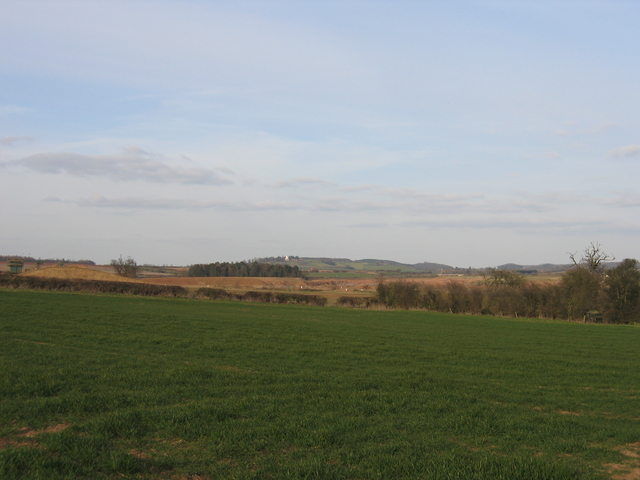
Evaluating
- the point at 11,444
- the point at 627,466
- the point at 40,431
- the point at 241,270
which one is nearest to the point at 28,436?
the point at 40,431

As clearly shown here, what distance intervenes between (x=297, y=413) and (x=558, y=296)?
2071 inches

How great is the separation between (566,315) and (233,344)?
4682 cm

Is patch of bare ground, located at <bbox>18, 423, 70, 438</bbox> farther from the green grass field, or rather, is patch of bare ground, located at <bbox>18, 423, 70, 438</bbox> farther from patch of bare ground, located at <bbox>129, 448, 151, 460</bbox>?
patch of bare ground, located at <bbox>129, 448, 151, 460</bbox>

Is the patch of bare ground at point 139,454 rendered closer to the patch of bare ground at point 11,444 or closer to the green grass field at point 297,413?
the green grass field at point 297,413

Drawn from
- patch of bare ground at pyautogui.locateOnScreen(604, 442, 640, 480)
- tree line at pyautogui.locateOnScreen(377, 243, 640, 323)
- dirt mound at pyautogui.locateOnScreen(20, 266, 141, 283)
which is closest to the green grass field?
patch of bare ground at pyautogui.locateOnScreen(604, 442, 640, 480)

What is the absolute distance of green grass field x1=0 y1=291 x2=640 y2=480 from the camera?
6188 millimetres

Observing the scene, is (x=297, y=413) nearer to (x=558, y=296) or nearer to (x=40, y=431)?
(x=40, y=431)

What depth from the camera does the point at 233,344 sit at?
59.8 ft

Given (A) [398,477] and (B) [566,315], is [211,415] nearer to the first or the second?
(A) [398,477]

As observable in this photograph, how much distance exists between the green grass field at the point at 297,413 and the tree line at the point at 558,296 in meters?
38.5

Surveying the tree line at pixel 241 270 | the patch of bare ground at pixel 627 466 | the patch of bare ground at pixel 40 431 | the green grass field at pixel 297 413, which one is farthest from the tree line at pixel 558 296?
the tree line at pixel 241 270

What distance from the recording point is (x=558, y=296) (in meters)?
53.6

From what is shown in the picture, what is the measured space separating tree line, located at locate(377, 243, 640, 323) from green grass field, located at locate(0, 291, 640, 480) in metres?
38.5

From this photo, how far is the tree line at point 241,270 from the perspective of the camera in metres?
152
